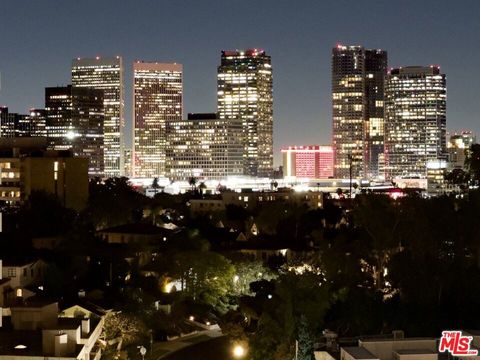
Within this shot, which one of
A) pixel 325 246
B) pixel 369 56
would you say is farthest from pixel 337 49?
pixel 325 246

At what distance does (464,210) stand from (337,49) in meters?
160

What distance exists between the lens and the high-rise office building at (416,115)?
158 m

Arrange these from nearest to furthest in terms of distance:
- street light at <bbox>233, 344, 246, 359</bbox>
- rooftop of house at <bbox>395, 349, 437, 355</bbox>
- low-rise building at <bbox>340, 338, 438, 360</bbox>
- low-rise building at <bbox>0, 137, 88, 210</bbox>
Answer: rooftop of house at <bbox>395, 349, 437, 355</bbox>, low-rise building at <bbox>340, 338, 438, 360</bbox>, street light at <bbox>233, 344, 246, 359</bbox>, low-rise building at <bbox>0, 137, 88, 210</bbox>

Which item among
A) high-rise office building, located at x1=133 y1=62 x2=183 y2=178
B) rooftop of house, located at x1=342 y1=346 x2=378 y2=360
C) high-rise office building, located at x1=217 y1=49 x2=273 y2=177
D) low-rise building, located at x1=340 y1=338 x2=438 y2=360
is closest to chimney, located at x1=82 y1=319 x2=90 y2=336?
low-rise building, located at x1=340 y1=338 x2=438 y2=360

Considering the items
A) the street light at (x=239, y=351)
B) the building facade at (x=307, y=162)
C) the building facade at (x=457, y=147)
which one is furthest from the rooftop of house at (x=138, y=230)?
the building facade at (x=307, y=162)

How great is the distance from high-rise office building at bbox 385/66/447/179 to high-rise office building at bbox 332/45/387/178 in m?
14.7

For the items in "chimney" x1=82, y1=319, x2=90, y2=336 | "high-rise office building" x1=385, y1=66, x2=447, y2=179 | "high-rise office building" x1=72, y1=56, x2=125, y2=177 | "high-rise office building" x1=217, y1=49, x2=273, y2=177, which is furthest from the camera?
"high-rise office building" x1=72, y1=56, x2=125, y2=177

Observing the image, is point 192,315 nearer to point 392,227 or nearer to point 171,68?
point 392,227

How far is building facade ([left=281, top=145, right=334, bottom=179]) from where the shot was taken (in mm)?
168125

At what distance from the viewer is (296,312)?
2238 cm

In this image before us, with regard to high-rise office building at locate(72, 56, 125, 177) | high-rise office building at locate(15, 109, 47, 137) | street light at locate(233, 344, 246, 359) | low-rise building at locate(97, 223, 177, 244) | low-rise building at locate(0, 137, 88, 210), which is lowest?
street light at locate(233, 344, 246, 359)

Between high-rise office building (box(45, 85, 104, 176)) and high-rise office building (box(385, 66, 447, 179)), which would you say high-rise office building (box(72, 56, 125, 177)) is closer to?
high-rise office building (box(45, 85, 104, 176))

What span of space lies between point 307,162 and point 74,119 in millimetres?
53122

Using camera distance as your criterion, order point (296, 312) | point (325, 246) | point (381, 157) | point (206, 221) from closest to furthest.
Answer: point (296, 312), point (325, 246), point (206, 221), point (381, 157)
